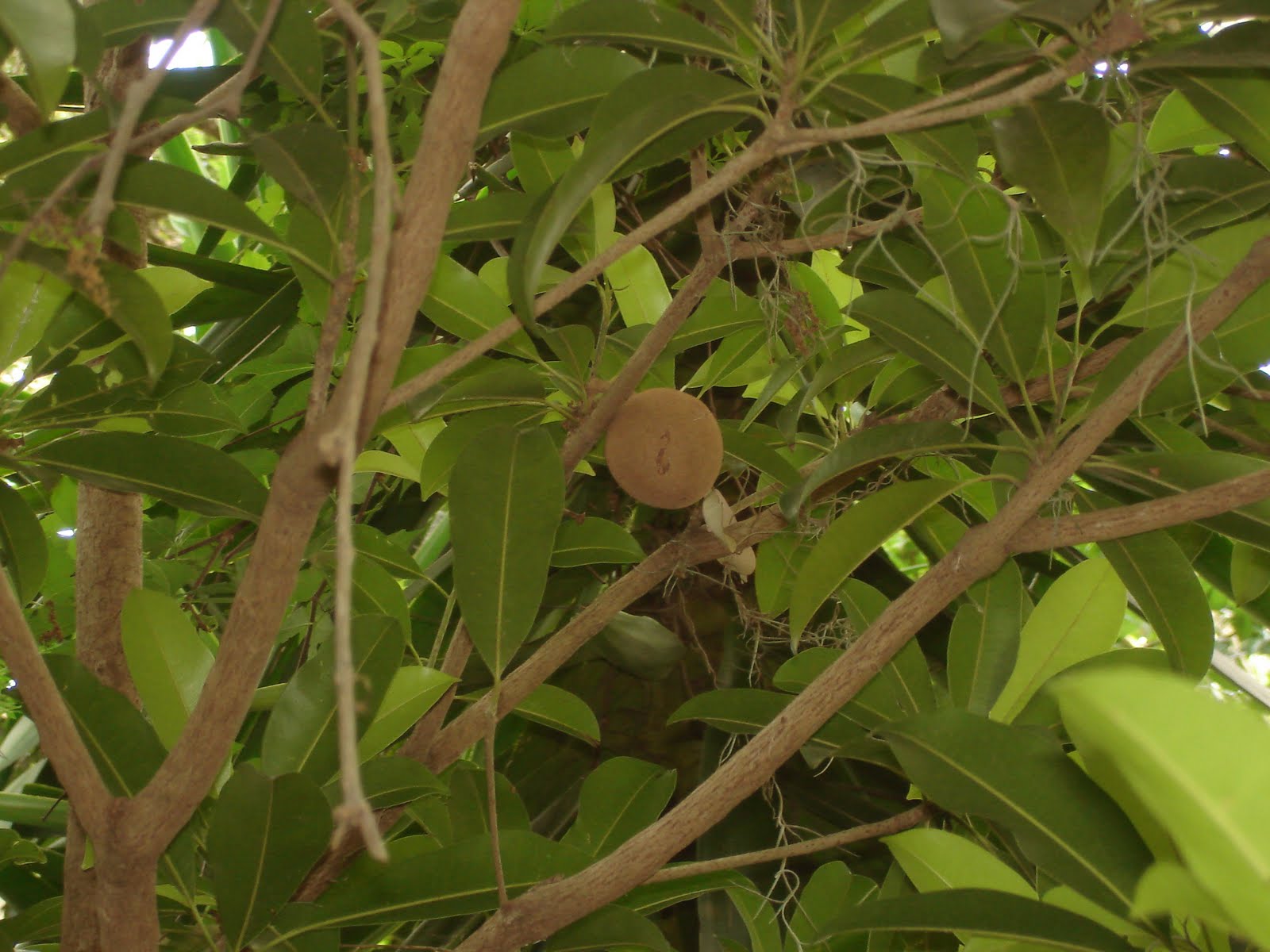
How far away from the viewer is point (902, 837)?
785mm

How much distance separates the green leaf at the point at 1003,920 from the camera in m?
0.62

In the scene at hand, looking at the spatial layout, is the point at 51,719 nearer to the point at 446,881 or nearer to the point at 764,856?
the point at 446,881

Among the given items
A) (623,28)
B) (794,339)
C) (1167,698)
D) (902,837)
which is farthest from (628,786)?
(1167,698)

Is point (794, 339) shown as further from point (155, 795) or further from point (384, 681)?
point (155, 795)

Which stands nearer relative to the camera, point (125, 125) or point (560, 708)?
point (125, 125)

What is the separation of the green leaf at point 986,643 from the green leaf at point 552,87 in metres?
0.48

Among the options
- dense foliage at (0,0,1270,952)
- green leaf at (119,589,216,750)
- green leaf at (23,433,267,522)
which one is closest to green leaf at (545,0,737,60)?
dense foliage at (0,0,1270,952)

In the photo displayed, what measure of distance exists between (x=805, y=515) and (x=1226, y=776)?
2.17 ft

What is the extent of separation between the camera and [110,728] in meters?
0.77

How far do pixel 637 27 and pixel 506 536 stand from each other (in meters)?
0.34

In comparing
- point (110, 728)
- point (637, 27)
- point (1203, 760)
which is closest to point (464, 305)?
point (637, 27)

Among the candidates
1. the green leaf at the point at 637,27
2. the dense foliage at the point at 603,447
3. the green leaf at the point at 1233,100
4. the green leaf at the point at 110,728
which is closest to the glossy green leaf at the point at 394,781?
the dense foliage at the point at 603,447

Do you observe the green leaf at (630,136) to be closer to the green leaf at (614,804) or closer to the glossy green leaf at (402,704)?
the glossy green leaf at (402,704)

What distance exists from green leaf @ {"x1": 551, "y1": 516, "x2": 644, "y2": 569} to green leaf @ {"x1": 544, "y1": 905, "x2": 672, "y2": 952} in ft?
0.93
